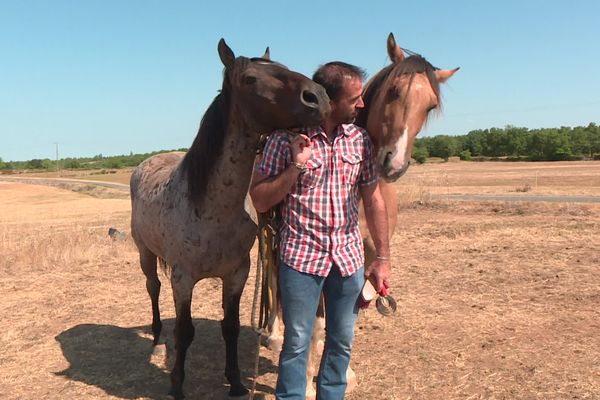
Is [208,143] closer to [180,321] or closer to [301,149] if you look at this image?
[301,149]

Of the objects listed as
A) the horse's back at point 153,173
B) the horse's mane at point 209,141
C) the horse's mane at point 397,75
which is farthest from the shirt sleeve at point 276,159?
the horse's back at point 153,173

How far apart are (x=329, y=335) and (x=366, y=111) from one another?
1482mm

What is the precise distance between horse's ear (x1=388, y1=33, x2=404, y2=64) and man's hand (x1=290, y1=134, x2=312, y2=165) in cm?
138

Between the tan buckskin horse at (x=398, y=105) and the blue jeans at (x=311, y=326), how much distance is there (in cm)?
38

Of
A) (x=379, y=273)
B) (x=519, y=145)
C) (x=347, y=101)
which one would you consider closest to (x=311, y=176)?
(x=347, y=101)

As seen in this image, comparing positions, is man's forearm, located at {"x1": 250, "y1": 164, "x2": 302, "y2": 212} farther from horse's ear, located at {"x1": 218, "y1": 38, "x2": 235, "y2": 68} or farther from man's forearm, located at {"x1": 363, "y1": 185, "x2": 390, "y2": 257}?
horse's ear, located at {"x1": 218, "y1": 38, "x2": 235, "y2": 68}

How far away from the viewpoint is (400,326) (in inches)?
193

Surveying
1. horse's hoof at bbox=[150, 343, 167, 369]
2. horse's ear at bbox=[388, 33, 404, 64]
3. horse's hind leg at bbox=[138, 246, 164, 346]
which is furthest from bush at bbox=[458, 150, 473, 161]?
horse's ear at bbox=[388, 33, 404, 64]

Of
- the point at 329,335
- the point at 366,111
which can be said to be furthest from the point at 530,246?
the point at 329,335

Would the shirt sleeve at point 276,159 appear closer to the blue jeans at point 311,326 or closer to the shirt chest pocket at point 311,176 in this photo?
the shirt chest pocket at point 311,176

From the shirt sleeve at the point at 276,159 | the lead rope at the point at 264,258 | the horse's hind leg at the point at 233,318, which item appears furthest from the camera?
the horse's hind leg at the point at 233,318

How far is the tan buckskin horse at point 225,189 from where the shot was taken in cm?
253

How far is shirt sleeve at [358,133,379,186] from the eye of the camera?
2.45 metres

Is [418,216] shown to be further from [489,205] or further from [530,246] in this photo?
[530,246]
